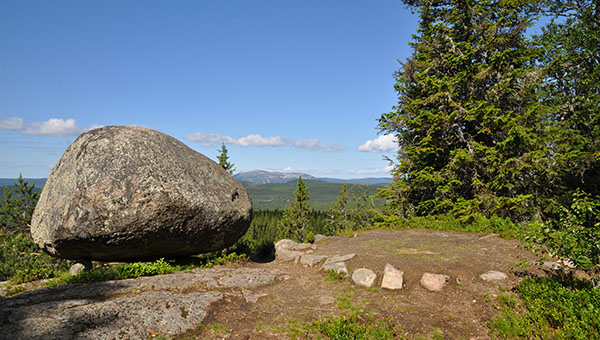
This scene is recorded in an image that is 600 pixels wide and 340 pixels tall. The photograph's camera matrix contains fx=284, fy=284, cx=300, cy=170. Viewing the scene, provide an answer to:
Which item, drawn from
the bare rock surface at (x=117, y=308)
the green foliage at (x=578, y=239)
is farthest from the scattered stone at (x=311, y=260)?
the green foliage at (x=578, y=239)

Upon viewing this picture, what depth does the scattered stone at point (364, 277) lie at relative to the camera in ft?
29.4

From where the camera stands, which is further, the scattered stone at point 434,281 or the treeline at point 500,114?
the treeline at point 500,114

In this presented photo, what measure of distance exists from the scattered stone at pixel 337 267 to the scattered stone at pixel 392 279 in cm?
140

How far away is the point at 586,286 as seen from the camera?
713 centimetres

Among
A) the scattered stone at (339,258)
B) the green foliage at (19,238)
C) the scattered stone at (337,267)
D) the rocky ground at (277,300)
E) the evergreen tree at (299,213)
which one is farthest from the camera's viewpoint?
the evergreen tree at (299,213)

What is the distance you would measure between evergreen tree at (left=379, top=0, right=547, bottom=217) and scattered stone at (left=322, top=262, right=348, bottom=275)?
10.8 meters

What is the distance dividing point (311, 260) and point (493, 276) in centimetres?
632

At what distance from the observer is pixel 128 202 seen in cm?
970

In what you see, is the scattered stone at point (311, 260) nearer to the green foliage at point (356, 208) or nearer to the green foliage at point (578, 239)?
the green foliage at point (578, 239)

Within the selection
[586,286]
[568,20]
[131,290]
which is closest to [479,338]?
[586,286]

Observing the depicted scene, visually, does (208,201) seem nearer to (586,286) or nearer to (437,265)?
(437,265)

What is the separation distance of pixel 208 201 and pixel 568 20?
23.9 metres

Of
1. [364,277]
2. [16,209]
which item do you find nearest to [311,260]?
[364,277]

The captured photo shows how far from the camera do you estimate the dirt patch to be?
648 cm
